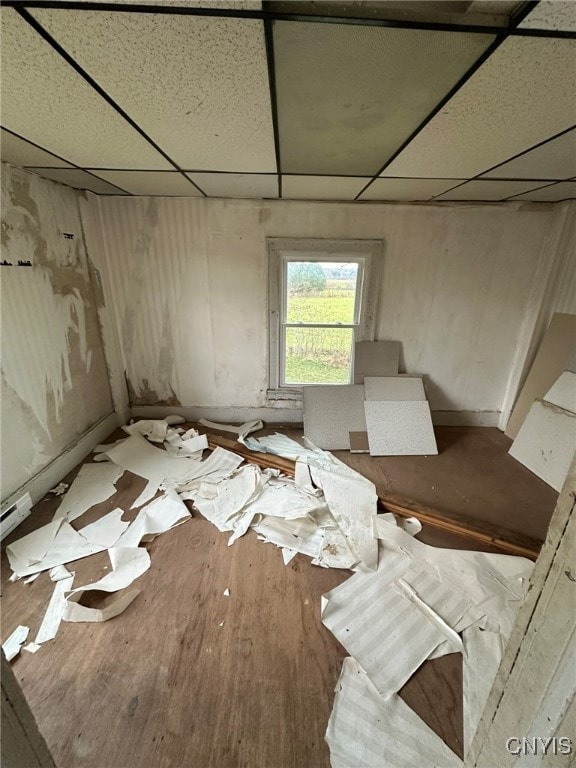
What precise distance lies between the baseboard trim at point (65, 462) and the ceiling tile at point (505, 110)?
3.14 meters

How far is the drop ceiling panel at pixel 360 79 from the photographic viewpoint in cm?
88

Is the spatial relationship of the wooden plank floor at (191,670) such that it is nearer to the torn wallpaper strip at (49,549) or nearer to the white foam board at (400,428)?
the torn wallpaper strip at (49,549)

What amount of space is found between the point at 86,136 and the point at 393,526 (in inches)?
109

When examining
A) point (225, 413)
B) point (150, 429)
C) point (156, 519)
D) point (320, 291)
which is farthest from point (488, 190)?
point (150, 429)

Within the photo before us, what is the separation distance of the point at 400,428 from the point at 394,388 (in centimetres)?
42

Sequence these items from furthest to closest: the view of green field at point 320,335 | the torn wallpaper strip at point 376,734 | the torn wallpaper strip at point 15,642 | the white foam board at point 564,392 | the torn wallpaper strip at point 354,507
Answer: the view of green field at point 320,335
the white foam board at point 564,392
the torn wallpaper strip at point 354,507
the torn wallpaper strip at point 15,642
the torn wallpaper strip at point 376,734

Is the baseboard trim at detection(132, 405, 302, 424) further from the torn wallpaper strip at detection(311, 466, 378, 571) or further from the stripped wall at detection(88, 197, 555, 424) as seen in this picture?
the torn wallpaper strip at detection(311, 466, 378, 571)

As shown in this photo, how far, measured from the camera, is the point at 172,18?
0.81m

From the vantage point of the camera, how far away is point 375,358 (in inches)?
126

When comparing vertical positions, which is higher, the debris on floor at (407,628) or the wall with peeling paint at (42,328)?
the wall with peeling paint at (42,328)

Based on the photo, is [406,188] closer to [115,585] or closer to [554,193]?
[554,193]

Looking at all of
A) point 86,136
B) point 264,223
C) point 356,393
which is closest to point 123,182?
point 86,136

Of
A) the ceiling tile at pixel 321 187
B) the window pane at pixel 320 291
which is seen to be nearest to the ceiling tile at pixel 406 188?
the ceiling tile at pixel 321 187

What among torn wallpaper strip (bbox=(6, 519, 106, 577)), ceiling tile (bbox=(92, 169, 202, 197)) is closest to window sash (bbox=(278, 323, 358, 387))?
ceiling tile (bbox=(92, 169, 202, 197))
